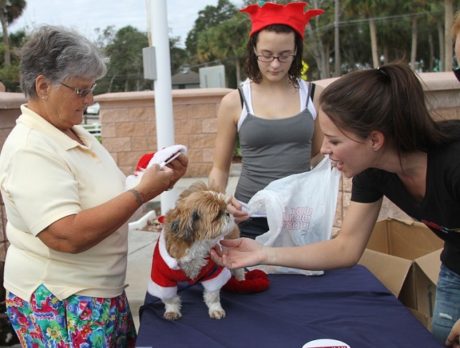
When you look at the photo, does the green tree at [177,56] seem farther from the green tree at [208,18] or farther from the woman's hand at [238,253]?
the woman's hand at [238,253]

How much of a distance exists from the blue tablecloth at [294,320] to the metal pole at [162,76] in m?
3.32

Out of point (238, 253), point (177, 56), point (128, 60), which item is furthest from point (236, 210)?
point (177, 56)

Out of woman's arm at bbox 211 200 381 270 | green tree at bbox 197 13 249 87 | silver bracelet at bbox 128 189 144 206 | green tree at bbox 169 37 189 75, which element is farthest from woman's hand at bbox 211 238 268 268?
green tree at bbox 169 37 189 75

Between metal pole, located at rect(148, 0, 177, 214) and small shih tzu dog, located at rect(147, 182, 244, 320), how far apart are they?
11.2ft

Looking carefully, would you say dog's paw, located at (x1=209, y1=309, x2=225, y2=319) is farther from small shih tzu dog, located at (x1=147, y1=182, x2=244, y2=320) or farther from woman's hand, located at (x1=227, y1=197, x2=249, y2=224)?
woman's hand, located at (x1=227, y1=197, x2=249, y2=224)

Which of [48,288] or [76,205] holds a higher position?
[76,205]

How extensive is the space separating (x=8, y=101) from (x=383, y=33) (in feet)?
162

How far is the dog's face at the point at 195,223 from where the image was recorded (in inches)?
70.1

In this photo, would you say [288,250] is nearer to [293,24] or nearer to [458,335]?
[458,335]

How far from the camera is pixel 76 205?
1.68 meters

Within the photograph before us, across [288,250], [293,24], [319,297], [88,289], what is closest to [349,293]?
[319,297]

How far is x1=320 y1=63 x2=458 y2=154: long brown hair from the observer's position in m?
1.64

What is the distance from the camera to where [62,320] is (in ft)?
5.97

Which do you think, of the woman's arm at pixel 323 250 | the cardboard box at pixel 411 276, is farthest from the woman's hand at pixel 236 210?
the cardboard box at pixel 411 276
